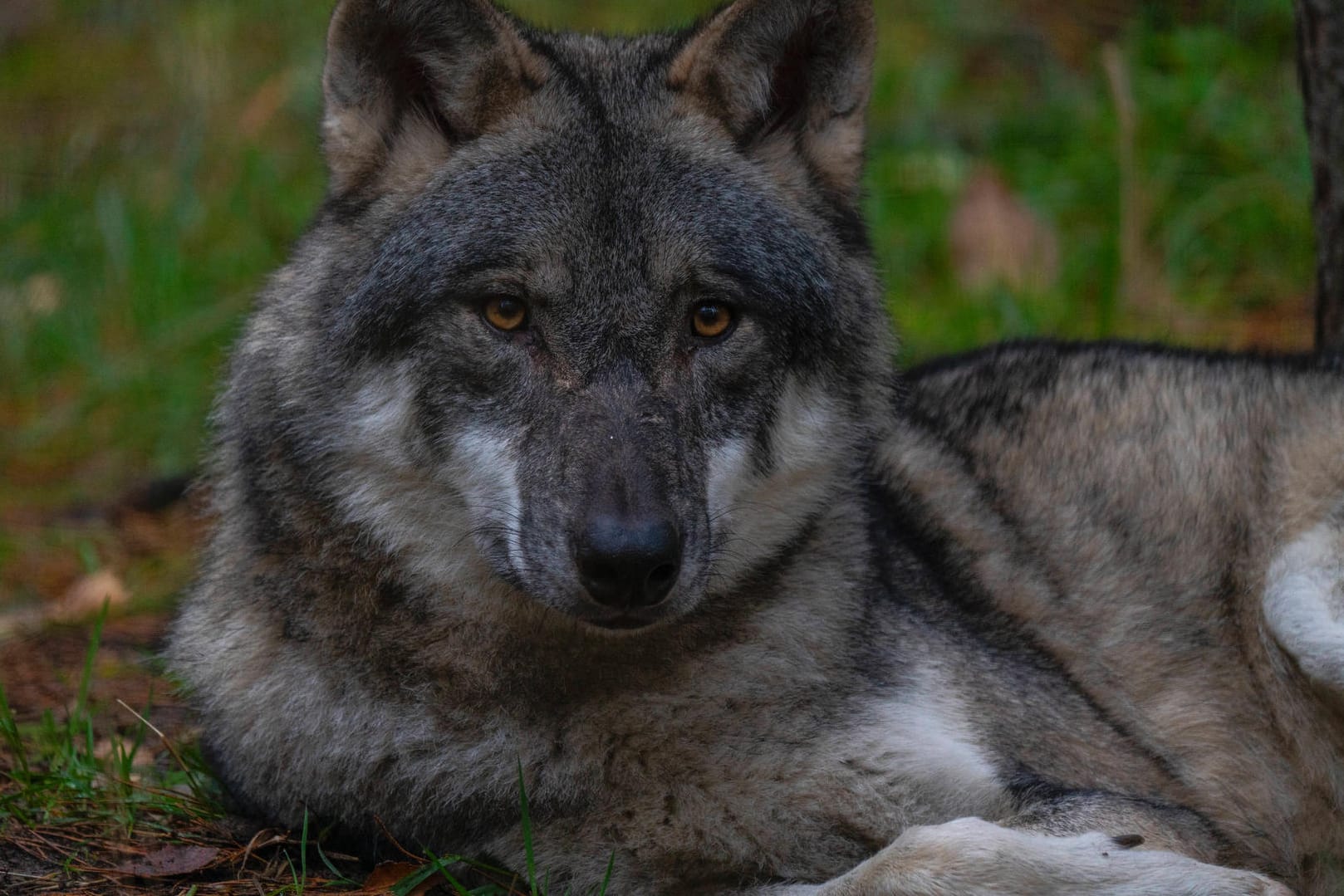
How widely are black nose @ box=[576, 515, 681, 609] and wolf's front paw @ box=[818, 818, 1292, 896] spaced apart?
31.6 inches

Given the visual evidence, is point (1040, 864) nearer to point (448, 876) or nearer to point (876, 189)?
point (448, 876)

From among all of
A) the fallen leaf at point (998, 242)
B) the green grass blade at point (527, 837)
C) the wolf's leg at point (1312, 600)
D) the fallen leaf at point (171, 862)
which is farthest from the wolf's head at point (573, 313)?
the fallen leaf at point (998, 242)

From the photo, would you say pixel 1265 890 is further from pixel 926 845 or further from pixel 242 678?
pixel 242 678

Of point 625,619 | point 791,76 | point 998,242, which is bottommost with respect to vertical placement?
point 625,619

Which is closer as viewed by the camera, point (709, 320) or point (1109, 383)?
point (709, 320)

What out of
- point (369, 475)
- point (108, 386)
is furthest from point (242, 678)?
point (108, 386)

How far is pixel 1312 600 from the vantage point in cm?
416

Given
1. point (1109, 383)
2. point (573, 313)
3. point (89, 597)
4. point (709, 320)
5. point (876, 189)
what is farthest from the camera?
point (876, 189)

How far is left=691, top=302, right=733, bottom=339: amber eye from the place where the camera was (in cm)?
343

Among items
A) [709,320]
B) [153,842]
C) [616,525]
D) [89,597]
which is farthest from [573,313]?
[89,597]

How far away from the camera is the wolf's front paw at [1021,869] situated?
3156 mm

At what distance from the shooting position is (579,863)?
338 centimetres

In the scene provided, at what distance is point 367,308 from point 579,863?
1399mm

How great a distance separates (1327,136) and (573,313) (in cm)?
317
